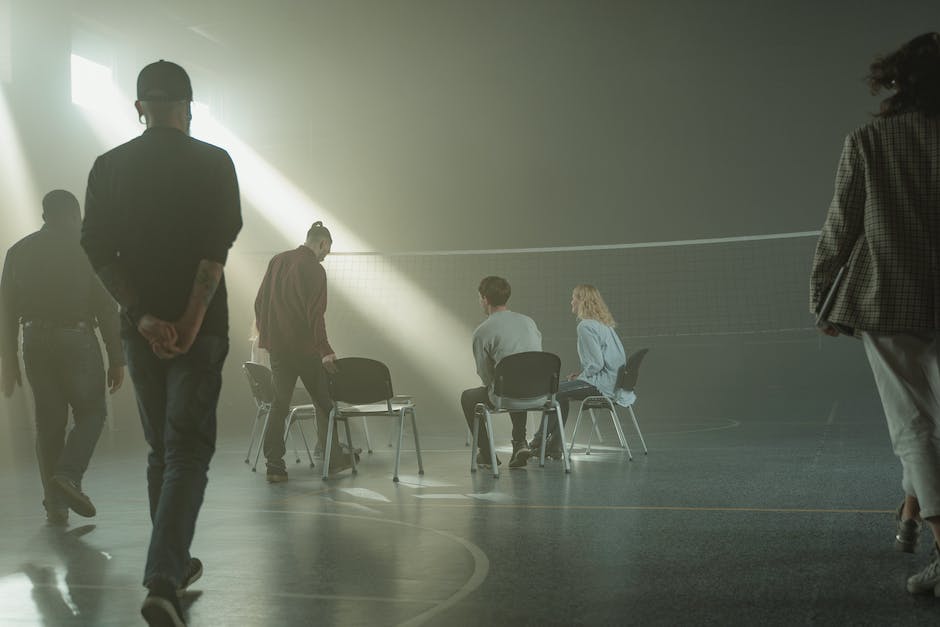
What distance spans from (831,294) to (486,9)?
8768mm

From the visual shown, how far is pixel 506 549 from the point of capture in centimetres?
329

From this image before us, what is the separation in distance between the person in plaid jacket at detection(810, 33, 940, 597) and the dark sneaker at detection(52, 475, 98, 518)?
10.0 ft

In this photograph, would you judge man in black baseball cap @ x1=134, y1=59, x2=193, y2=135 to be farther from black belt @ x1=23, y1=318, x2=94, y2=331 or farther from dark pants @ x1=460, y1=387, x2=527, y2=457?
dark pants @ x1=460, y1=387, x2=527, y2=457

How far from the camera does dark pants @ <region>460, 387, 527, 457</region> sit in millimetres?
5855

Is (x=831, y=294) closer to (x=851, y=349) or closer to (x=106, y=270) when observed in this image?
(x=106, y=270)

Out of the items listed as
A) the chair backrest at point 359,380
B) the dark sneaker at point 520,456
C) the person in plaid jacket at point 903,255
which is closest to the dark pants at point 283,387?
the chair backrest at point 359,380

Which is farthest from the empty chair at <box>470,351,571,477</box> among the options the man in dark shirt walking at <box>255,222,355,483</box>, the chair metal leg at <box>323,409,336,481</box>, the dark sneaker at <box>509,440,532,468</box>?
the man in dark shirt walking at <box>255,222,355,483</box>

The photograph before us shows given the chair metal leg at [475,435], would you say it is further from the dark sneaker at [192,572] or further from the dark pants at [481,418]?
the dark sneaker at [192,572]

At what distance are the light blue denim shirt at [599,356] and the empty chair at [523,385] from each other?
0.69 m

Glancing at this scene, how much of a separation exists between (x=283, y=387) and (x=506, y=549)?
8.32 ft

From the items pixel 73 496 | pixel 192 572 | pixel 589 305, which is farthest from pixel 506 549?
pixel 589 305

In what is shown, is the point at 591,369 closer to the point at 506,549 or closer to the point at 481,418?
the point at 481,418

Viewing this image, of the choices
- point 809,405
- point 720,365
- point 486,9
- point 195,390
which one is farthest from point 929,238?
point 720,365

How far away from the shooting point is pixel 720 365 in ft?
38.7
